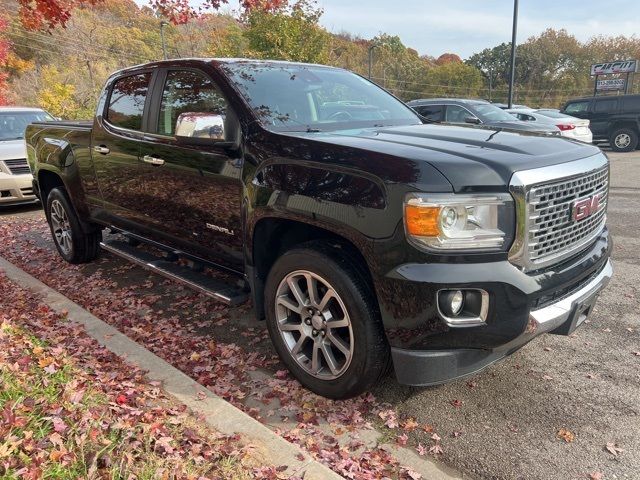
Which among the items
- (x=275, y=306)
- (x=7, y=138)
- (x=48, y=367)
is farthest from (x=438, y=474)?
(x=7, y=138)

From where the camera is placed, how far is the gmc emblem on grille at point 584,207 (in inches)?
A: 106

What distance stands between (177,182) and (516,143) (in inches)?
90.7

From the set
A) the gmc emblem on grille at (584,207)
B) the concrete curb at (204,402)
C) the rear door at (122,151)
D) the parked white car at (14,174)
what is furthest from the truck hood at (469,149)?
the parked white car at (14,174)

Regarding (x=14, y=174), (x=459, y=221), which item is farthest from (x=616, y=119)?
(x=459, y=221)

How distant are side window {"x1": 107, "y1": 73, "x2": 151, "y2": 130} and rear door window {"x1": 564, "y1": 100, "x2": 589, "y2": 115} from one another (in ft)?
57.0

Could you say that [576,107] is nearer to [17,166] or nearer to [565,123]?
[565,123]

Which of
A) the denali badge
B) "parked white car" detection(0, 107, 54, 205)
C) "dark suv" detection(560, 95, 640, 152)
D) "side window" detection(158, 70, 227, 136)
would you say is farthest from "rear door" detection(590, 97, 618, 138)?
the denali badge

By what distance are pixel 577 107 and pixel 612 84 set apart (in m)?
21.4

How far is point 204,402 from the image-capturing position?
109 inches

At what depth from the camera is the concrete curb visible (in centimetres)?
231

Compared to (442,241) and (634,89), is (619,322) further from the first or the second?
(634,89)

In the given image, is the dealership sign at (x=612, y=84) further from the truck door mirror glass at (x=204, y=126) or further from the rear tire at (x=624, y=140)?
the truck door mirror glass at (x=204, y=126)

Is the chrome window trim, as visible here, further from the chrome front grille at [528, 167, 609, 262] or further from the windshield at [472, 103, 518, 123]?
the windshield at [472, 103, 518, 123]

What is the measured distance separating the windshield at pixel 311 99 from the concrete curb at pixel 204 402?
162cm
